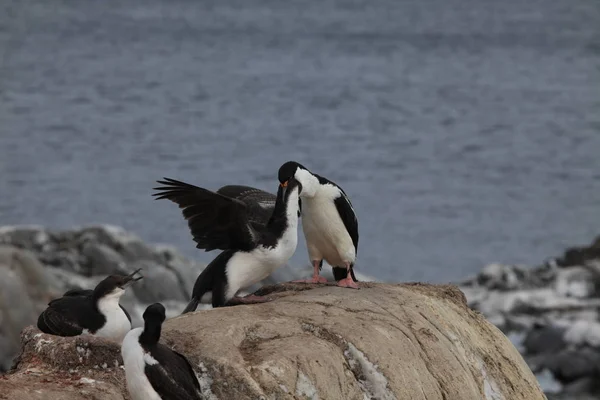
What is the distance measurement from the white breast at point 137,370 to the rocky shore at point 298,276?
1210 cm

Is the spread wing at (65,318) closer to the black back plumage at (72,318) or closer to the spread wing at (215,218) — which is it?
the black back plumage at (72,318)

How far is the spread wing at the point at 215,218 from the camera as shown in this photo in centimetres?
1138

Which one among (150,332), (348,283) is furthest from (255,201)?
(150,332)

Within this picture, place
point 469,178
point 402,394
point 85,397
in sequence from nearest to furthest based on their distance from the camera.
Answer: point 85,397 < point 402,394 < point 469,178

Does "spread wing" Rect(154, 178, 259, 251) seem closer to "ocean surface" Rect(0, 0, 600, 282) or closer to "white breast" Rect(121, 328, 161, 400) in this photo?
"white breast" Rect(121, 328, 161, 400)

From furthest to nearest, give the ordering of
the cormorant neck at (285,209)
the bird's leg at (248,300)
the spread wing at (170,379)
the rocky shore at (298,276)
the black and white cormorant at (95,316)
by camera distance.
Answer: the rocky shore at (298,276) < the cormorant neck at (285,209) < the bird's leg at (248,300) < the black and white cormorant at (95,316) < the spread wing at (170,379)

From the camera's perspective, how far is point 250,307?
10.4m

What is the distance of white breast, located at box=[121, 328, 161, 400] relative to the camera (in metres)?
8.91

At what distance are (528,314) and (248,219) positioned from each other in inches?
571

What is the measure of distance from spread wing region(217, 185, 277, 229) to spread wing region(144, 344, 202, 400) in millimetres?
2876

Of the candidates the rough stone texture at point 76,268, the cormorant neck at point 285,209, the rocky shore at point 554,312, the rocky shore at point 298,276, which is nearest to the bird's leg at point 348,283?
the cormorant neck at point 285,209

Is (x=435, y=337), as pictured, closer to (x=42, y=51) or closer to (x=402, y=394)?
(x=402, y=394)

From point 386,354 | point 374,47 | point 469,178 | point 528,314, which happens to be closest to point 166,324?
point 386,354

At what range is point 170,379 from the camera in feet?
29.1
